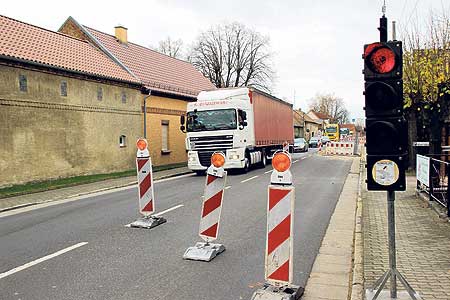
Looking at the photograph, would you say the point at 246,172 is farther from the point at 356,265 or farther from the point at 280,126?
the point at 356,265

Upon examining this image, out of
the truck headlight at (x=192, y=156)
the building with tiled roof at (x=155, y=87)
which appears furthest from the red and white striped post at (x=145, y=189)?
the building with tiled roof at (x=155, y=87)

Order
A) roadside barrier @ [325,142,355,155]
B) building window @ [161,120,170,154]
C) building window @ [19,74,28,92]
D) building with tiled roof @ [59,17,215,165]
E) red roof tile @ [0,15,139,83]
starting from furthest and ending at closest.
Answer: roadside barrier @ [325,142,355,155], building window @ [161,120,170,154], building with tiled roof @ [59,17,215,165], red roof tile @ [0,15,139,83], building window @ [19,74,28,92]

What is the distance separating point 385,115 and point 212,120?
15569mm

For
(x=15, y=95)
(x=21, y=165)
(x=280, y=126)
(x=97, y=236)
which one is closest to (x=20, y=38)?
(x=15, y=95)

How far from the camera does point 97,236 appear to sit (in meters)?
8.04

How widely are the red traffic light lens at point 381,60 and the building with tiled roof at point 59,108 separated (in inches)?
587

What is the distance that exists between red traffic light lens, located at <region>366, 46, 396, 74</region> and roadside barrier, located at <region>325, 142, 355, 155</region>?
34.9 metres

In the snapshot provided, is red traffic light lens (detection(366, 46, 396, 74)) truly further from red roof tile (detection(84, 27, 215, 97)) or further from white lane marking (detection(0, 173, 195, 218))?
red roof tile (detection(84, 27, 215, 97))

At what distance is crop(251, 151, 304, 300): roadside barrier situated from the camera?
191 inches

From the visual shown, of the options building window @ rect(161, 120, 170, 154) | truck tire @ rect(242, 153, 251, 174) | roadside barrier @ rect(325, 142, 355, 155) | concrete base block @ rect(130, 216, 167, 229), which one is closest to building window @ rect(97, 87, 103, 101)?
building window @ rect(161, 120, 170, 154)

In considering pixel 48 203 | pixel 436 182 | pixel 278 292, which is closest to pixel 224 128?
pixel 48 203

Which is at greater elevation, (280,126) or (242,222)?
(280,126)

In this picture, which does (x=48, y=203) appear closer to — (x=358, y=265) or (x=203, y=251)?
(x=203, y=251)

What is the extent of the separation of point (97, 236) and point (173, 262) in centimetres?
238
